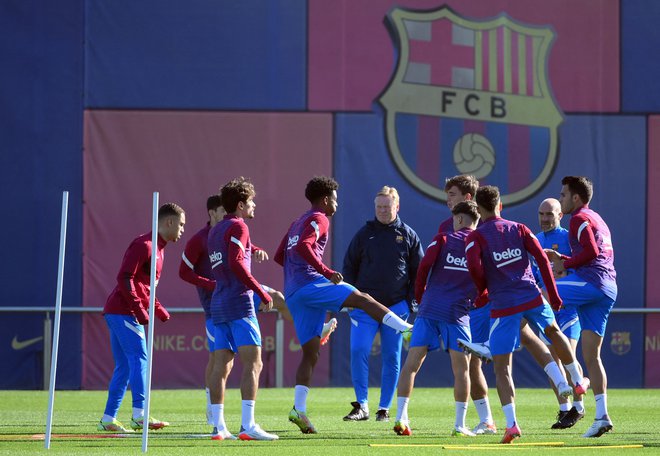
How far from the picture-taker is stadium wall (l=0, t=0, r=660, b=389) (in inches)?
669

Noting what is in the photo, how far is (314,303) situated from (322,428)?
4.42ft

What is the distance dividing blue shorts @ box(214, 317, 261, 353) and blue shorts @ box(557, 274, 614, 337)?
2473 mm

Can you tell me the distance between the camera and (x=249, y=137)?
1738cm

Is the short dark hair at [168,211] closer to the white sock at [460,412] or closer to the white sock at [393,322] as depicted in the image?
the white sock at [393,322]

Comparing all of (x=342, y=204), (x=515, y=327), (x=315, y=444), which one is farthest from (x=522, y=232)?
(x=342, y=204)

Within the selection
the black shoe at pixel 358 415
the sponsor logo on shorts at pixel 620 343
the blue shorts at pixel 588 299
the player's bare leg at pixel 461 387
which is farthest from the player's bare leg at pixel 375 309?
the sponsor logo on shorts at pixel 620 343

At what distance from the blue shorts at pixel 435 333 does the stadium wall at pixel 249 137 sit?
787cm

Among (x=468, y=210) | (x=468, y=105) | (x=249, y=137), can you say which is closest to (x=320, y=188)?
(x=468, y=210)

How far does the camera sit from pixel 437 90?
17609 millimetres

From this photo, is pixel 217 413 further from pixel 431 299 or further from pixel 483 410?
pixel 483 410

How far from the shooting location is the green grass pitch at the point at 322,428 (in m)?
8.10

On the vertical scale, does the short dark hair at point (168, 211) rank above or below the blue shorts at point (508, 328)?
above

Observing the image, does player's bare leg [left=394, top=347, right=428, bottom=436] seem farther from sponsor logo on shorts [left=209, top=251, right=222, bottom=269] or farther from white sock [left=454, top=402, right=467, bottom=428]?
sponsor logo on shorts [left=209, top=251, right=222, bottom=269]

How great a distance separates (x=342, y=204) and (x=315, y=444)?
8978mm
